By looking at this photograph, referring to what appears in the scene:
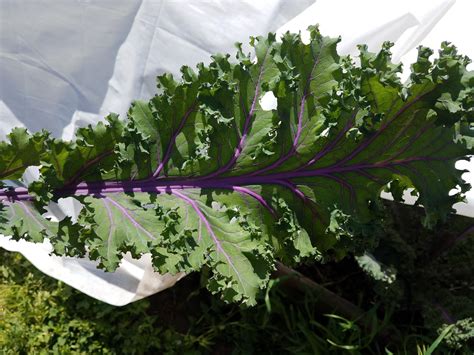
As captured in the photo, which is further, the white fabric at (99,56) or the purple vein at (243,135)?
the white fabric at (99,56)

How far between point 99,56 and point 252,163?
113 cm

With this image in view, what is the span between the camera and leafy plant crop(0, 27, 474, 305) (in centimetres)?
173

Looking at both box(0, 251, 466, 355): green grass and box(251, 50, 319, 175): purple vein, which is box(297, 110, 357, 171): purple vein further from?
box(0, 251, 466, 355): green grass

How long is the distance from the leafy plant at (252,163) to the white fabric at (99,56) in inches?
32.3

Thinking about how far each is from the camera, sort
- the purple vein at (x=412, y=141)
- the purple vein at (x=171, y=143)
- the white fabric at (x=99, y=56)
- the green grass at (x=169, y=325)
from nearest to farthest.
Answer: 1. the purple vein at (x=412, y=141)
2. the purple vein at (x=171, y=143)
3. the white fabric at (x=99, y=56)
4. the green grass at (x=169, y=325)

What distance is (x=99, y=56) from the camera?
8.76ft

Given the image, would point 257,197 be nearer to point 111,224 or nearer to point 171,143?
point 171,143

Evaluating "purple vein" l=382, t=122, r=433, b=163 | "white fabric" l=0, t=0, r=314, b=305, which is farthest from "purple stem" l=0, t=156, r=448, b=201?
"white fabric" l=0, t=0, r=314, b=305

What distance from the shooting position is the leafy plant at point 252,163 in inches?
68.0

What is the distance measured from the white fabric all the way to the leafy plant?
0.82 m

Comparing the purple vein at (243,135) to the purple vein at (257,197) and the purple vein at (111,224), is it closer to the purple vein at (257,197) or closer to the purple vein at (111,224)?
the purple vein at (257,197)

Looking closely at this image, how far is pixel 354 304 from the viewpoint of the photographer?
282 cm

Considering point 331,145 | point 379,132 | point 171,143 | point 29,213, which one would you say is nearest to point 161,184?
point 171,143

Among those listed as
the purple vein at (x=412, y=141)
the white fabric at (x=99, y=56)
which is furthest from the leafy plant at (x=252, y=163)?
the white fabric at (x=99, y=56)
